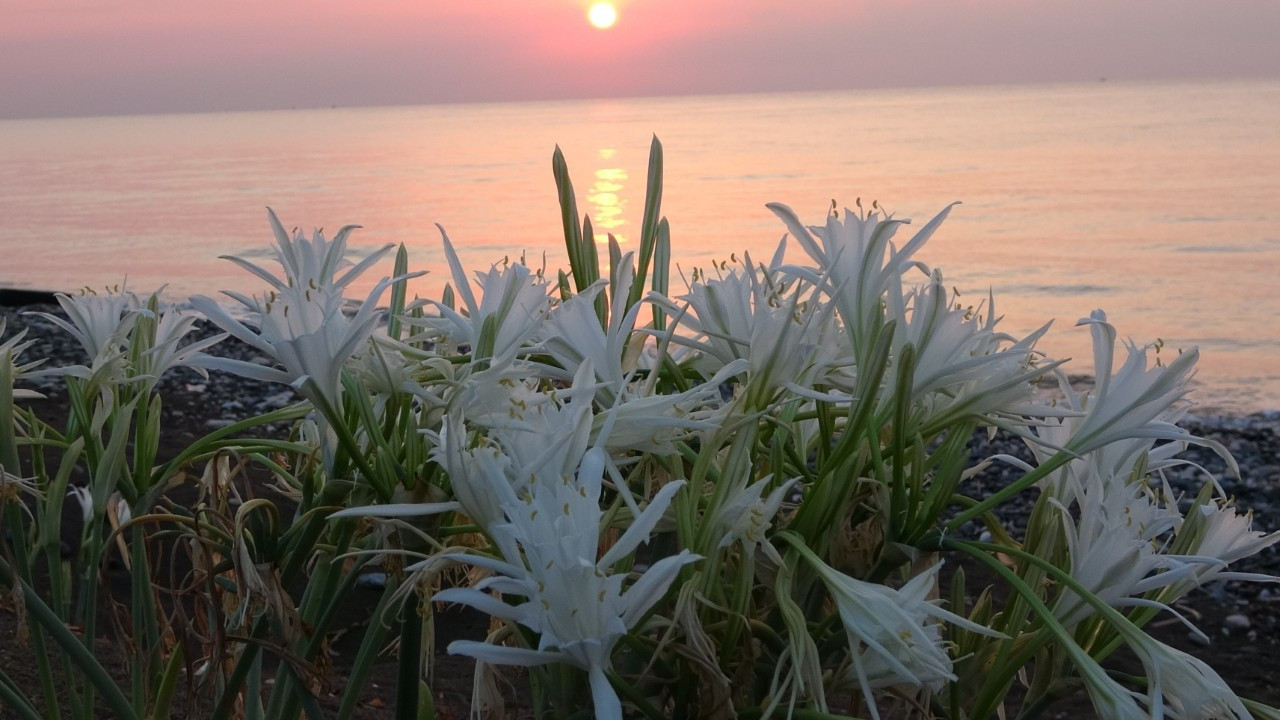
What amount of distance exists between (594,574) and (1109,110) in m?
53.1

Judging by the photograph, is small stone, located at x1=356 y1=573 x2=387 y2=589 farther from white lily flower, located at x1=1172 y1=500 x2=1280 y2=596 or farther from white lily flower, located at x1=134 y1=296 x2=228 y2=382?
white lily flower, located at x1=1172 y1=500 x2=1280 y2=596

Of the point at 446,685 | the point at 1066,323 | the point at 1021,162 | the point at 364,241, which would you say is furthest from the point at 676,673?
the point at 1021,162

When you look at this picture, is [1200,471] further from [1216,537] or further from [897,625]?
[897,625]

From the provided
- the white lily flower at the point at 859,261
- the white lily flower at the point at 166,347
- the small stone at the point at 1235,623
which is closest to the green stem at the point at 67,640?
the white lily flower at the point at 166,347

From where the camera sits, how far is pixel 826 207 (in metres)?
16.2

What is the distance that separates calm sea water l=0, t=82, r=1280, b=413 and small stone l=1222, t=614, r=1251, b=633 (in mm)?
3328

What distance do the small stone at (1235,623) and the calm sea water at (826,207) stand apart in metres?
3.33

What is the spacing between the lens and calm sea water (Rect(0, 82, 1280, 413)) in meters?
10.6

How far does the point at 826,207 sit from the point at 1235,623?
483 inches

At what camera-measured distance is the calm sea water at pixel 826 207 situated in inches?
418

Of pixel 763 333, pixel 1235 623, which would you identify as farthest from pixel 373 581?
pixel 763 333

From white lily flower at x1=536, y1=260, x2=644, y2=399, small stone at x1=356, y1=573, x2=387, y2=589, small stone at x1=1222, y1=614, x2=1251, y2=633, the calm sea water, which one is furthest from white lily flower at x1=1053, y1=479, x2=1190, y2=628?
small stone at x1=1222, y1=614, x2=1251, y2=633

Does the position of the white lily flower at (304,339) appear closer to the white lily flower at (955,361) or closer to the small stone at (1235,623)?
the white lily flower at (955,361)

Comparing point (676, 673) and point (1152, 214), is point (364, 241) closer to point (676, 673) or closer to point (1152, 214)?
point (1152, 214)
